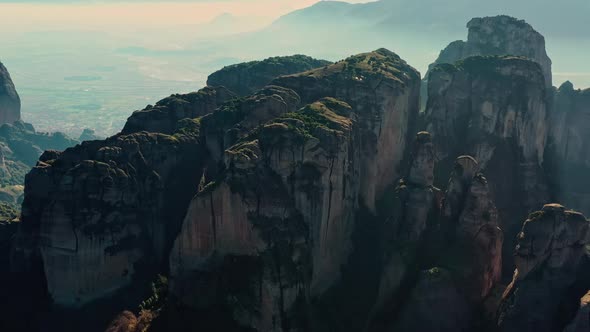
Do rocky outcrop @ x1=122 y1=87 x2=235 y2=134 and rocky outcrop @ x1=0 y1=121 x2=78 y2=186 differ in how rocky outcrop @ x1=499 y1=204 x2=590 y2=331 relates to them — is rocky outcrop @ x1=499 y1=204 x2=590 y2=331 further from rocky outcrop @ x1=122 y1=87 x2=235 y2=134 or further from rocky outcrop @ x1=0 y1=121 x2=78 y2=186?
rocky outcrop @ x1=0 y1=121 x2=78 y2=186

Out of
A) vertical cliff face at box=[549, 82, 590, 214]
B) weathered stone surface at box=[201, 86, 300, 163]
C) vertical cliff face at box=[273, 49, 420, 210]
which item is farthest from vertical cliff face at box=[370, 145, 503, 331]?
vertical cliff face at box=[549, 82, 590, 214]

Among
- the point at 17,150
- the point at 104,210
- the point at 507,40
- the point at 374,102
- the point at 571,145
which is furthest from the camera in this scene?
the point at 17,150

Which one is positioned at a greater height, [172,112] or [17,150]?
[172,112]

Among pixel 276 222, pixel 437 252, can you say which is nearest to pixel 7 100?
pixel 276 222

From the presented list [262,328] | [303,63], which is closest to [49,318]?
[262,328]

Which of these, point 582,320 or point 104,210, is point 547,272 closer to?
point 582,320

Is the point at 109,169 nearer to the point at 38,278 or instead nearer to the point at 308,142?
the point at 38,278

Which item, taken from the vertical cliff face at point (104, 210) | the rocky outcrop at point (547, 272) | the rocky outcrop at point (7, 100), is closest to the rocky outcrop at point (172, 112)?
the vertical cliff face at point (104, 210)
